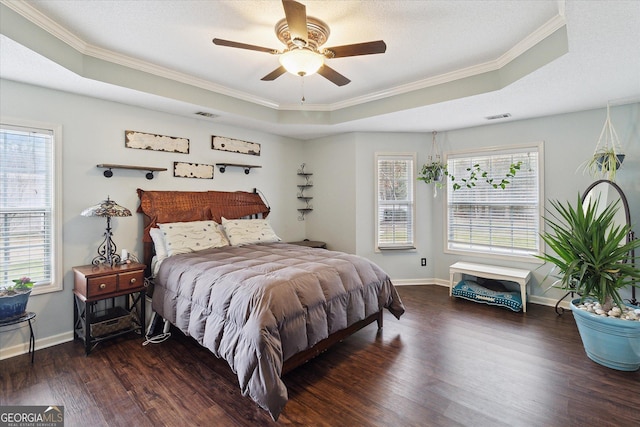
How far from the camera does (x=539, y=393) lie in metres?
2.18

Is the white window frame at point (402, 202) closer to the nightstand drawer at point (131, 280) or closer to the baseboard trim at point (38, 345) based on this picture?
the nightstand drawer at point (131, 280)

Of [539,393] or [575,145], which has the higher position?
[575,145]

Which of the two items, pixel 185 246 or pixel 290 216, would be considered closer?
pixel 185 246

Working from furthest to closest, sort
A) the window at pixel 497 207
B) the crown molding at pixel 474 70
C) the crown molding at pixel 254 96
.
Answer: the window at pixel 497 207 < the crown molding at pixel 474 70 < the crown molding at pixel 254 96

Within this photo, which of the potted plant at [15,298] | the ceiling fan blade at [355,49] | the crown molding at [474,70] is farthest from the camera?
the potted plant at [15,298]

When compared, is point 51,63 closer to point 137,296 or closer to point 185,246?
point 185,246

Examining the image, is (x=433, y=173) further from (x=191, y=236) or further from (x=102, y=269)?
(x=102, y=269)

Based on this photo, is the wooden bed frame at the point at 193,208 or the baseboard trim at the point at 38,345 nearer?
the baseboard trim at the point at 38,345

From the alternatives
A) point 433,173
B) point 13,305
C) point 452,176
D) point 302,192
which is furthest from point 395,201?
point 13,305

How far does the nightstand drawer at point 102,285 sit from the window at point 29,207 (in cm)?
58

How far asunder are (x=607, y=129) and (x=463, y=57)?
7.11ft

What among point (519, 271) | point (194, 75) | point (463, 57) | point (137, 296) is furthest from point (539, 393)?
point (194, 75)

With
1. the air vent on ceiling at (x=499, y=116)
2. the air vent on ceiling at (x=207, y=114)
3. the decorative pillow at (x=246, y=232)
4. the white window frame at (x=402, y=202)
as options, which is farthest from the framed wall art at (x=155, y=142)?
the air vent on ceiling at (x=499, y=116)

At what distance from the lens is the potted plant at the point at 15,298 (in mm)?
2477
